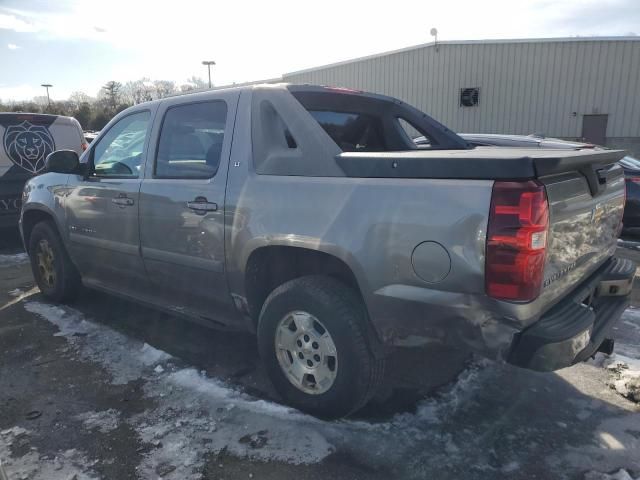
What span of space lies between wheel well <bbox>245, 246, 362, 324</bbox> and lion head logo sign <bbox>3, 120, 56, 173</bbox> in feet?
18.0

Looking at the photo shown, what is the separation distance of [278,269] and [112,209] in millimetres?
1612

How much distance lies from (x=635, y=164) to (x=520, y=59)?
11701 millimetres

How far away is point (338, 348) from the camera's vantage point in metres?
2.61

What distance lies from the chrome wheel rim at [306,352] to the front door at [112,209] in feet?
4.78

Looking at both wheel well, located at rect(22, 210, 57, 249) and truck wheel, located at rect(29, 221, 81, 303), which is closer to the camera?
truck wheel, located at rect(29, 221, 81, 303)

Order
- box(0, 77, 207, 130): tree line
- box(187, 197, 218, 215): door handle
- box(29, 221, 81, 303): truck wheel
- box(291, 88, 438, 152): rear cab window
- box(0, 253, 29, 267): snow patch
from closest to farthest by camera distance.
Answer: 1. box(187, 197, 218, 215): door handle
2. box(291, 88, 438, 152): rear cab window
3. box(29, 221, 81, 303): truck wheel
4. box(0, 253, 29, 267): snow patch
5. box(0, 77, 207, 130): tree line

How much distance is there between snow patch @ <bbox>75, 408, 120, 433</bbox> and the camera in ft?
9.24

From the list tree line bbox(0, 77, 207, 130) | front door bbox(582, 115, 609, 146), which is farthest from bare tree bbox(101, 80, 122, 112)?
front door bbox(582, 115, 609, 146)

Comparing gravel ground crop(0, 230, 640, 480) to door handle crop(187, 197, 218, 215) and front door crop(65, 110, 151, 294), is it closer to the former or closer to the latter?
front door crop(65, 110, 151, 294)

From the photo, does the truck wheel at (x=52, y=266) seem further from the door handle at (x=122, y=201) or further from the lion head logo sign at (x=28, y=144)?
the lion head logo sign at (x=28, y=144)

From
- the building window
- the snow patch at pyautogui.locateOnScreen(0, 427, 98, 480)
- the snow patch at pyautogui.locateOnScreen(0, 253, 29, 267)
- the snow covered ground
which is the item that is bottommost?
the snow patch at pyautogui.locateOnScreen(0, 253, 29, 267)

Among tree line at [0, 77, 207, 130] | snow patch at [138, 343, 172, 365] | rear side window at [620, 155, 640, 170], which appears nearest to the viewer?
snow patch at [138, 343, 172, 365]

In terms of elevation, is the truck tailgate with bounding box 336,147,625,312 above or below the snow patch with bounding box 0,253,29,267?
above

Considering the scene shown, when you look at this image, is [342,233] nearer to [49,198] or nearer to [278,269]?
[278,269]
